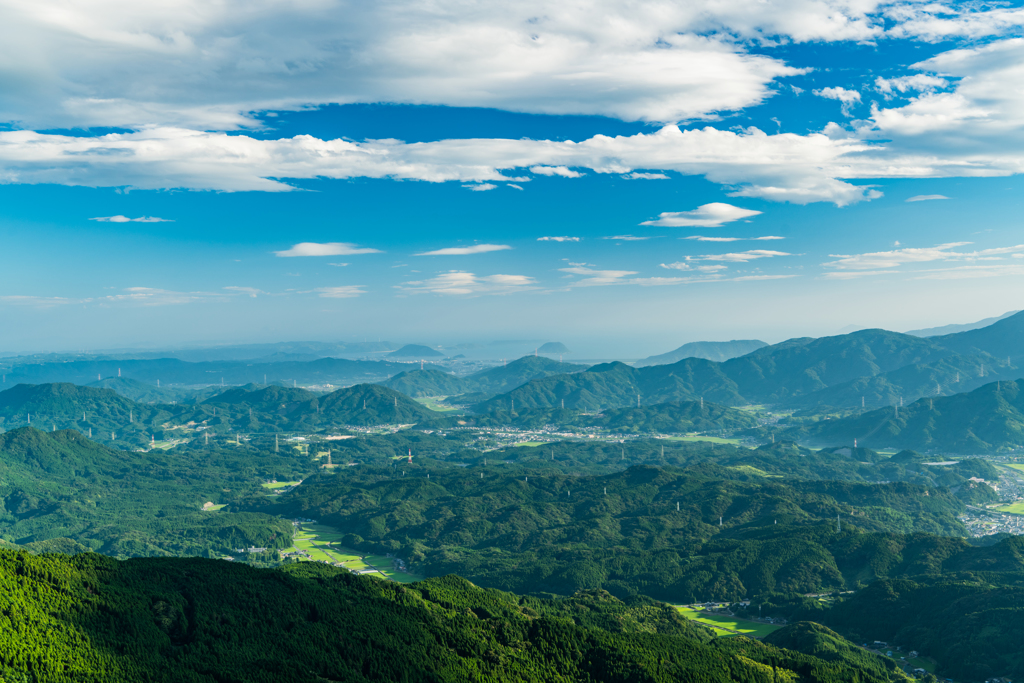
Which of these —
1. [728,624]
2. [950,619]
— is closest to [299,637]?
[728,624]

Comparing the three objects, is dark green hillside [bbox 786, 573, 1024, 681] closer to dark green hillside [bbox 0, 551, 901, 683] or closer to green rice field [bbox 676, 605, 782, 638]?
green rice field [bbox 676, 605, 782, 638]

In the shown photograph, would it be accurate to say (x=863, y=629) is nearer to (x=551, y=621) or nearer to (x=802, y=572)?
(x=802, y=572)

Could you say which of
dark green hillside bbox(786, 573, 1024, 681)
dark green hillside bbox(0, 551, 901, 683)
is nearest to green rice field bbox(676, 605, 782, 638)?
dark green hillside bbox(786, 573, 1024, 681)

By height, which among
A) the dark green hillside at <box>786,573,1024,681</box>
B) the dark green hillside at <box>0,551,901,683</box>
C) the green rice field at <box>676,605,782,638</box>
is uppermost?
the dark green hillside at <box>0,551,901,683</box>

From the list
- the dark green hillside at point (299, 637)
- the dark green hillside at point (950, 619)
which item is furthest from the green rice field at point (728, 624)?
the dark green hillside at point (299, 637)

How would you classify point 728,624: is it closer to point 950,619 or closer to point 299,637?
point 950,619
